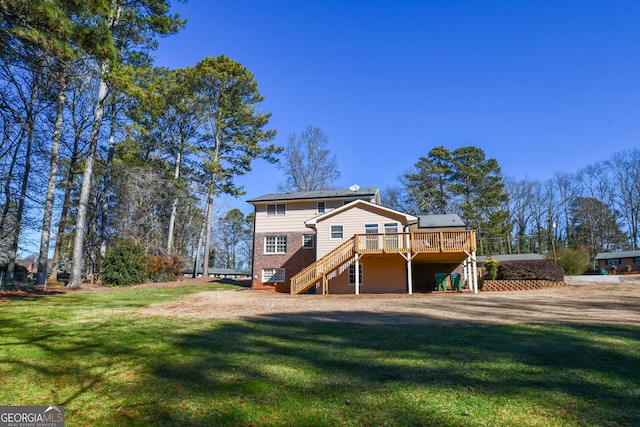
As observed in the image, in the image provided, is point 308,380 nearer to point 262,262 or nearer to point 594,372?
point 594,372

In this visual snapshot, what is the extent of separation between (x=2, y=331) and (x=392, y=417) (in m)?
8.25

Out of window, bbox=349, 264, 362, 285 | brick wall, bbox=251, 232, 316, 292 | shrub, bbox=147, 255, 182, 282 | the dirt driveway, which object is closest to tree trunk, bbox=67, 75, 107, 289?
shrub, bbox=147, 255, 182, 282

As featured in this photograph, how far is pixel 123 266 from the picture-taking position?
24.0 meters

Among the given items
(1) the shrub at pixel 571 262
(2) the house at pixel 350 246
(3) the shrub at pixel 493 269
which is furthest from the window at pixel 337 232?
(1) the shrub at pixel 571 262

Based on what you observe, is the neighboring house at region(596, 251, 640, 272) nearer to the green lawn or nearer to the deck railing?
the deck railing

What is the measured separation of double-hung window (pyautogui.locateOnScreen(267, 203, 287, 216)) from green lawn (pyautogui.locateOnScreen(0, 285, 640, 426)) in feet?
62.3

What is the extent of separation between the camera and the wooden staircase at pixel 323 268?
2130 centimetres

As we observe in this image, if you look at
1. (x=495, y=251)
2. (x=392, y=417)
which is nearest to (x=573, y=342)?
(x=392, y=417)

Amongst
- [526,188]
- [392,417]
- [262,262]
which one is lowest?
[392,417]

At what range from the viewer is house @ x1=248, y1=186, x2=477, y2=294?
20.8 meters

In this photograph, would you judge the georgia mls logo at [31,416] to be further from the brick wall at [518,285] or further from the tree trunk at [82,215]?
the brick wall at [518,285]

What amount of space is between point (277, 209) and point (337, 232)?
5.82m

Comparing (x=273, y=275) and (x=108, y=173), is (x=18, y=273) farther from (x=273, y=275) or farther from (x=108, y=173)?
(x=273, y=275)

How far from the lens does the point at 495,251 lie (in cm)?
4538
